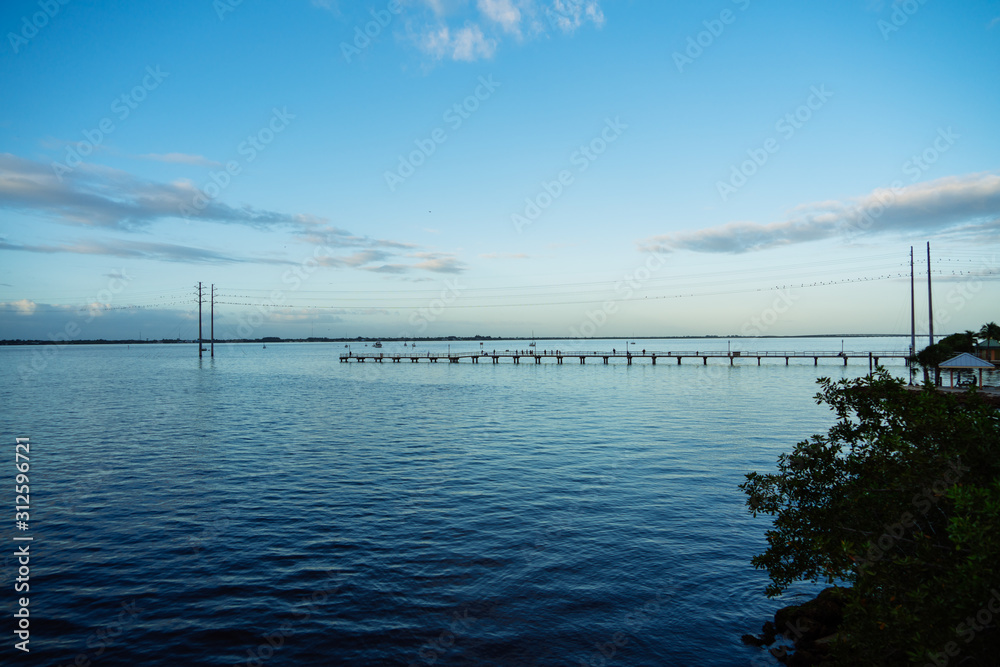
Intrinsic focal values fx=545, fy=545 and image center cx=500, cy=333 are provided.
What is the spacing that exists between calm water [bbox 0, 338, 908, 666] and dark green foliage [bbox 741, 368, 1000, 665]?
3.55 m

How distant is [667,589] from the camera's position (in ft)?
43.9

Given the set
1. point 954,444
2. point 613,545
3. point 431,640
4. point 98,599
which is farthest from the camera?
point 613,545

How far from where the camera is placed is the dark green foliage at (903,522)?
575 centimetres

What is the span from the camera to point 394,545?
15.9m

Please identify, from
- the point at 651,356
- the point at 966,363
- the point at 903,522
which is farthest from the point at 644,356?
the point at 903,522

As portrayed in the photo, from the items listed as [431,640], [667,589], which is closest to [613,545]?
[667,589]

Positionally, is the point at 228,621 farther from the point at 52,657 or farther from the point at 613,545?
the point at 613,545

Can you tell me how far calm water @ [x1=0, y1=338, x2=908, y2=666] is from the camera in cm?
1113

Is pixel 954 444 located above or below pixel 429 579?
above

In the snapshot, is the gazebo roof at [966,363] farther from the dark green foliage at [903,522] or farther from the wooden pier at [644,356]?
the wooden pier at [644,356]

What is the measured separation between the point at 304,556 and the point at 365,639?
4690mm

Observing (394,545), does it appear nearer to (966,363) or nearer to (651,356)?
(966,363)

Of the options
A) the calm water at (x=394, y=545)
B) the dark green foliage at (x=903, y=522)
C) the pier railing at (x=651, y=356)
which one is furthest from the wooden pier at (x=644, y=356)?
the dark green foliage at (x=903, y=522)

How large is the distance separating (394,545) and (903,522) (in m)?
12.5
